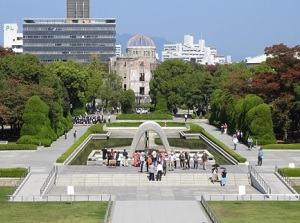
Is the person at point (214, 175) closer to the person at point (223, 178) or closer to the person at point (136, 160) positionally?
the person at point (223, 178)

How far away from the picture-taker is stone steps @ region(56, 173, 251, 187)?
39125mm

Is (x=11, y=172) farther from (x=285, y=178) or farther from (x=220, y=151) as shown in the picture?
(x=220, y=151)

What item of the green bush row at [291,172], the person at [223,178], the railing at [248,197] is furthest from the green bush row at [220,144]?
the railing at [248,197]

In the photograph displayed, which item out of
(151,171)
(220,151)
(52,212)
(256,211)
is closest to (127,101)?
(220,151)

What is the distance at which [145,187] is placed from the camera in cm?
3806

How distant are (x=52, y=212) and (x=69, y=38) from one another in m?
163

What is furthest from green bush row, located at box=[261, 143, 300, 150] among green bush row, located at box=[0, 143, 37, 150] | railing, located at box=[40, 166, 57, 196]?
railing, located at box=[40, 166, 57, 196]

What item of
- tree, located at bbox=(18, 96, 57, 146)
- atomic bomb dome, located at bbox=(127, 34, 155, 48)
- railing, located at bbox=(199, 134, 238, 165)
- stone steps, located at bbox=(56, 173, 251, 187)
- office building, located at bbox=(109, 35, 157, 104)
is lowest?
stone steps, located at bbox=(56, 173, 251, 187)

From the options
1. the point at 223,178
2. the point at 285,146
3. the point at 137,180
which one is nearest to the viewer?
the point at 223,178

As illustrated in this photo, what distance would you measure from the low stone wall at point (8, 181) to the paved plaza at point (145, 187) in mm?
975

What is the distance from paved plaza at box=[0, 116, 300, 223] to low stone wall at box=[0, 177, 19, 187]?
3.20 feet

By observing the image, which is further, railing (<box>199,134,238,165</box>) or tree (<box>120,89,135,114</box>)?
tree (<box>120,89,135,114</box>)

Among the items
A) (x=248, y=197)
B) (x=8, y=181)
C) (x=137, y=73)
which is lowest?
(x=248, y=197)

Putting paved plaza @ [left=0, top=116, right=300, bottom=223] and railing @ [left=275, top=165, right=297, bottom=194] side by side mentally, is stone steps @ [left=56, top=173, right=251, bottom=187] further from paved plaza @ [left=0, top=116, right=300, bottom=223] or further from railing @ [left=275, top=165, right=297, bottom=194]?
railing @ [left=275, top=165, right=297, bottom=194]
